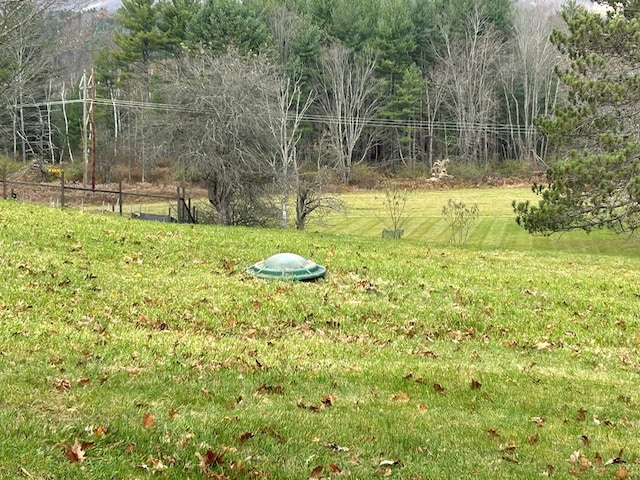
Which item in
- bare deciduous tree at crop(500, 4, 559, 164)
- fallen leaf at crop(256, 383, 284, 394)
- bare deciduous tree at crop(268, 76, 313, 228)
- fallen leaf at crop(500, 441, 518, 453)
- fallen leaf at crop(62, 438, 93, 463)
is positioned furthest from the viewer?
bare deciduous tree at crop(500, 4, 559, 164)

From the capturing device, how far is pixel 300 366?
20.6ft

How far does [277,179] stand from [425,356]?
1708 cm

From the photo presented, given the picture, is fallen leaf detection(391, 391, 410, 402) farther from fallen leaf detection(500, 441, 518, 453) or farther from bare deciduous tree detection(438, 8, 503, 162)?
bare deciduous tree detection(438, 8, 503, 162)

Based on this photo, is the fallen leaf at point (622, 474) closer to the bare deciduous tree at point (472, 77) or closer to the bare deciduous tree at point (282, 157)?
the bare deciduous tree at point (282, 157)

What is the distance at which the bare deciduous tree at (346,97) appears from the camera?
178 feet

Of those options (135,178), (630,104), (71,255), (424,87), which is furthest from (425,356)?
(424,87)

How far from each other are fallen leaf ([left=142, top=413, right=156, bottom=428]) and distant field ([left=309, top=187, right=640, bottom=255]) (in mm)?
15415

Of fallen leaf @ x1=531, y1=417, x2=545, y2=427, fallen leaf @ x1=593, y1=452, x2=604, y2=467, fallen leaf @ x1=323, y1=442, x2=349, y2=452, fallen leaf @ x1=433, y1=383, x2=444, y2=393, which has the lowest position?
fallen leaf @ x1=531, y1=417, x2=545, y2=427

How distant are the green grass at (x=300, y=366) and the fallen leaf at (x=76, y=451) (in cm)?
4

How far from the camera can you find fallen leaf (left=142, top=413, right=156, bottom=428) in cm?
414

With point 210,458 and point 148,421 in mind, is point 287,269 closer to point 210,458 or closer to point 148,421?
point 148,421

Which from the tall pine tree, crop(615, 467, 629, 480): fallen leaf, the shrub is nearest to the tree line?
the shrub

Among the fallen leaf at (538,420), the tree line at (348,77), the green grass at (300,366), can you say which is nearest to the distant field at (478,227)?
the tree line at (348,77)

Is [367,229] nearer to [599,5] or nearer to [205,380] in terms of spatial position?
[599,5]
